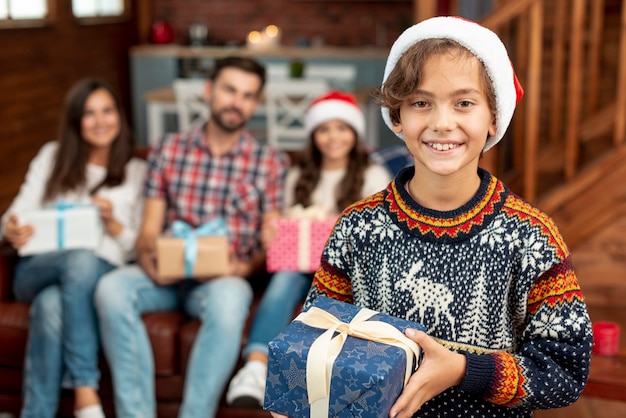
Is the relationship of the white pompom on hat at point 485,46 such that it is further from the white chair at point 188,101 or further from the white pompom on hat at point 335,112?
the white chair at point 188,101

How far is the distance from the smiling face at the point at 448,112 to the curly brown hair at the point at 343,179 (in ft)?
5.44

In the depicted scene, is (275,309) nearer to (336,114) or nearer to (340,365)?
(336,114)

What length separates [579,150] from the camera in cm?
418

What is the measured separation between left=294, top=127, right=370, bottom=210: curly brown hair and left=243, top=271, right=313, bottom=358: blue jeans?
295 mm

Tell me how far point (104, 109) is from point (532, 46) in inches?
68.3

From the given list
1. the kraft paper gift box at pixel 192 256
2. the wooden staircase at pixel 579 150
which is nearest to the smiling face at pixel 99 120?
the kraft paper gift box at pixel 192 256

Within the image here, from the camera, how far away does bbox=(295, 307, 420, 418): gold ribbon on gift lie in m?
1.10

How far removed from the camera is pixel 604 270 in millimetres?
3682

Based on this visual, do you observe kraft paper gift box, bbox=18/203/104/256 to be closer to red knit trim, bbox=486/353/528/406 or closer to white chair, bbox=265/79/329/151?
red knit trim, bbox=486/353/528/406

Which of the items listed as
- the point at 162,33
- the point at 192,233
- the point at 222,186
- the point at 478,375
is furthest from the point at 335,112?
the point at 162,33

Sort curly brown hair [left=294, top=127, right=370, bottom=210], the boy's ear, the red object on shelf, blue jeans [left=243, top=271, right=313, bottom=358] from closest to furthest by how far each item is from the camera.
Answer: the boy's ear → blue jeans [left=243, top=271, right=313, bottom=358] → curly brown hair [left=294, top=127, right=370, bottom=210] → the red object on shelf

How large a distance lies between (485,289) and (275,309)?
1.50 meters

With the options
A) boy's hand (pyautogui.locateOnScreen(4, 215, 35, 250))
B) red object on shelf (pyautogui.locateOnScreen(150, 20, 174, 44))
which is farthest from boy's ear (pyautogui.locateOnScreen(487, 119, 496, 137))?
red object on shelf (pyautogui.locateOnScreen(150, 20, 174, 44))

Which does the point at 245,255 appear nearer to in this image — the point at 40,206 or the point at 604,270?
the point at 40,206
